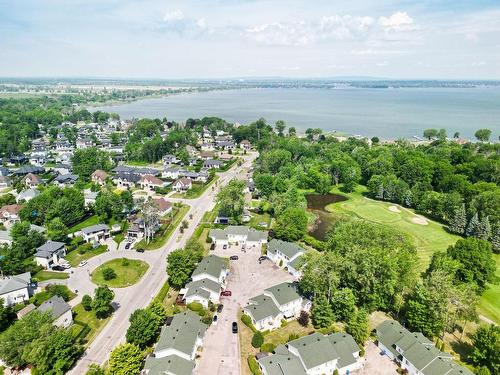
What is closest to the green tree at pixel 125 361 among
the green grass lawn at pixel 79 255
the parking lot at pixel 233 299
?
the parking lot at pixel 233 299

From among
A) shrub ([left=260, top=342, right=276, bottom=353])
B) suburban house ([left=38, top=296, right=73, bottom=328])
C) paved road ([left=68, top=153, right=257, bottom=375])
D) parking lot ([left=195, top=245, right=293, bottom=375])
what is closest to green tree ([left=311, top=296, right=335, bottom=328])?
shrub ([left=260, top=342, right=276, bottom=353])

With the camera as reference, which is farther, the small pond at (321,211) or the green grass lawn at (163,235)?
the small pond at (321,211)

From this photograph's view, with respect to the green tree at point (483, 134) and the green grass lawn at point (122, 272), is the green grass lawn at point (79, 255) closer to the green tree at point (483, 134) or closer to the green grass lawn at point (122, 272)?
the green grass lawn at point (122, 272)

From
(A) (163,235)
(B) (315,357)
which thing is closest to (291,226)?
(A) (163,235)

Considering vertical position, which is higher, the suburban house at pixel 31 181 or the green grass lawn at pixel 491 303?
the suburban house at pixel 31 181

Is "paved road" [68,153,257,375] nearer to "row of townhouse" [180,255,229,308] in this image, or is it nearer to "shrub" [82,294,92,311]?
"shrub" [82,294,92,311]

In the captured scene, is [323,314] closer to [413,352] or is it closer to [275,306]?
[275,306]

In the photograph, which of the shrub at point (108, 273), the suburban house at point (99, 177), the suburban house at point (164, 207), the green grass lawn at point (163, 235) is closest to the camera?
the shrub at point (108, 273)
